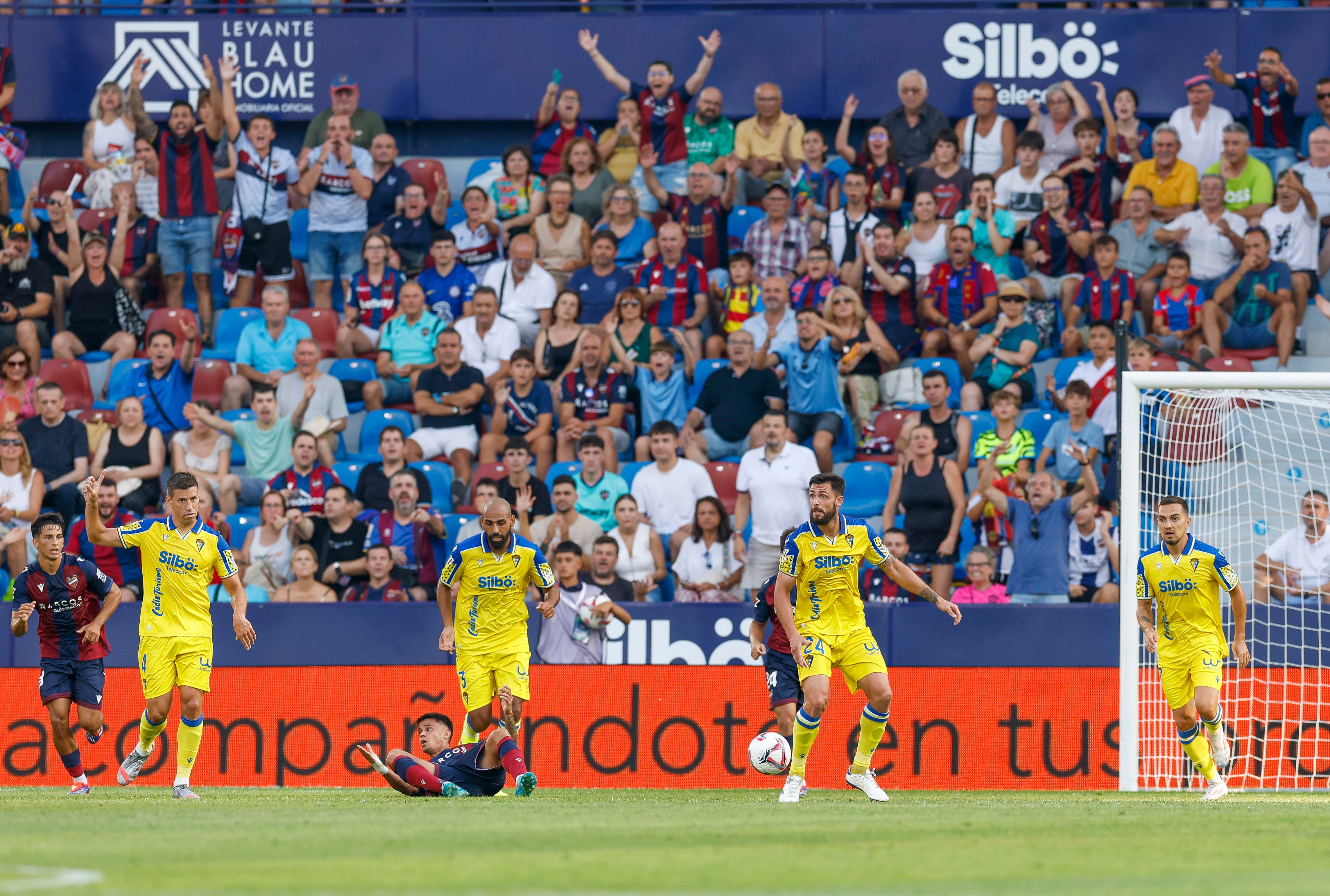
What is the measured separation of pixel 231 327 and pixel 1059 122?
9.04m

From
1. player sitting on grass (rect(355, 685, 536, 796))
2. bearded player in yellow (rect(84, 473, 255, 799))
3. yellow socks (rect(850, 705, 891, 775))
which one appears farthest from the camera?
bearded player in yellow (rect(84, 473, 255, 799))

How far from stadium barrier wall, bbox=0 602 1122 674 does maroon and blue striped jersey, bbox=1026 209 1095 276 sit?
Answer: 4939mm

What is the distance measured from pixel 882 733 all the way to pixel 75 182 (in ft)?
41.1

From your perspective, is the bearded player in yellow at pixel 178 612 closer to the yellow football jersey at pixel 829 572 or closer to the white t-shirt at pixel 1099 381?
the yellow football jersey at pixel 829 572

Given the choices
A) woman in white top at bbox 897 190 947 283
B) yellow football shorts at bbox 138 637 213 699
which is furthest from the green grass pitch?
woman in white top at bbox 897 190 947 283

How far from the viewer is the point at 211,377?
17766mm

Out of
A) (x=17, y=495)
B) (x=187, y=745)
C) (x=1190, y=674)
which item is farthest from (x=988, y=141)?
(x=187, y=745)

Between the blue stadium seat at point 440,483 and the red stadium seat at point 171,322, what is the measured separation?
134 inches

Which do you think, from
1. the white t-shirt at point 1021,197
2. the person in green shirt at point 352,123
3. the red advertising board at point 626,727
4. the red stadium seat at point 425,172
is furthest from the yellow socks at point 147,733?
the white t-shirt at point 1021,197

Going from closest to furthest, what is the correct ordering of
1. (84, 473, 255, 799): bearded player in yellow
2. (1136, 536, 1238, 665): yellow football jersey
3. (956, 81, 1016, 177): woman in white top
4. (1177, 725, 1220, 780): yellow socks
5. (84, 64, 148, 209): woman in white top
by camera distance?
1. (84, 473, 255, 799): bearded player in yellow
2. (1177, 725, 1220, 780): yellow socks
3. (1136, 536, 1238, 665): yellow football jersey
4. (956, 81, 1016, 177): woman in white top
5. (84, 64, 148, 209): woman in white top

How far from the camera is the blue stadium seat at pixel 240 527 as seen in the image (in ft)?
52.3

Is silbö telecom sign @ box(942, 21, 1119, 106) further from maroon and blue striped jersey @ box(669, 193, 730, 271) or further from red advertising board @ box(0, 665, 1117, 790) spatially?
red advertising board @ box(0, 665, 1117, 790)

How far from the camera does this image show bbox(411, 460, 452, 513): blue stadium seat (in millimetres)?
16266

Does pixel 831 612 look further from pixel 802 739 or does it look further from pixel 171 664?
pixel 171 664
